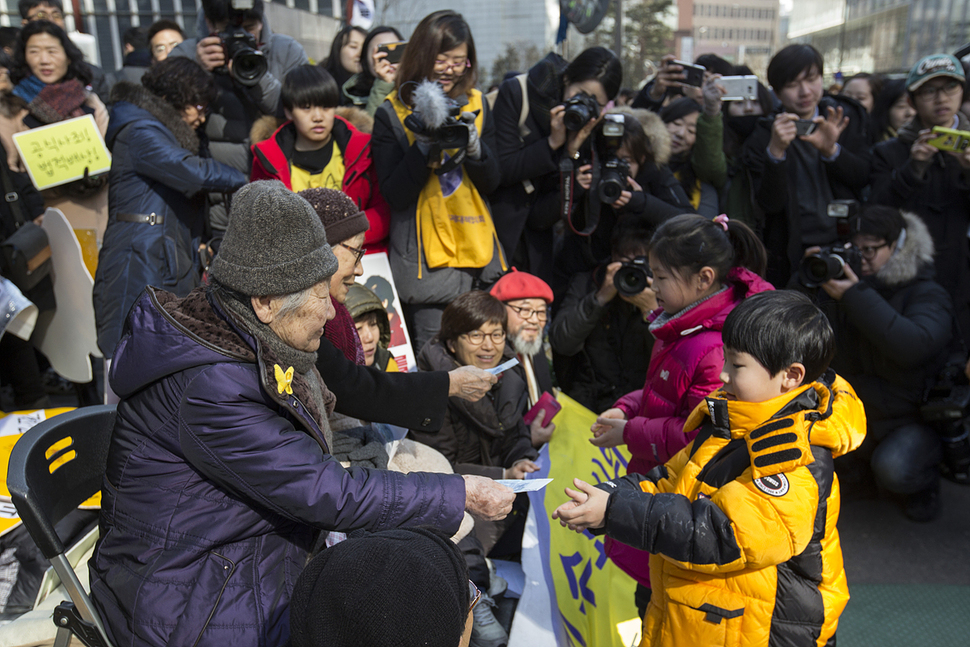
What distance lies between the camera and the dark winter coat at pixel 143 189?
3535mm

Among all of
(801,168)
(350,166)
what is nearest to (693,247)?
(350,166)

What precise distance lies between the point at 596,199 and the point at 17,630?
293 cm

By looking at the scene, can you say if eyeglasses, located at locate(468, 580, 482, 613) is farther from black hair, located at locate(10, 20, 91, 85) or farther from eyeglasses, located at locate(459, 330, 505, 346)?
black hair, located at locate(10, 20, 91, 85)

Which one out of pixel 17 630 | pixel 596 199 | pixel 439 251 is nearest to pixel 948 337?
pixel 596 199

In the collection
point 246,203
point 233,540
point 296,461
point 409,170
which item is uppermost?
point 246,203

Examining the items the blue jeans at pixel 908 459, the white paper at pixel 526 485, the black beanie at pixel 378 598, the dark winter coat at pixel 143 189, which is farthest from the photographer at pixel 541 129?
the black beanie at pixel 378 598

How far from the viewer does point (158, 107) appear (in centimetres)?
360

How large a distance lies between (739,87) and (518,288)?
1.99 metres

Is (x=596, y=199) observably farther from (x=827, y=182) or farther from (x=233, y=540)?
(x=233, y=540)

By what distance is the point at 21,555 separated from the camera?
237 cm

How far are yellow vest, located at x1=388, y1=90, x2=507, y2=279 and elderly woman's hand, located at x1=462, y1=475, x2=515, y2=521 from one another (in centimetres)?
201

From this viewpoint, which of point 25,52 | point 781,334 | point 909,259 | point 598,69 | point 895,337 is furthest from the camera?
point 25,52

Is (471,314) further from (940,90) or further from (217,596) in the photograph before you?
(940,90)

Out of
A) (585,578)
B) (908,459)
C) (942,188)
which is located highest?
(942,188)
